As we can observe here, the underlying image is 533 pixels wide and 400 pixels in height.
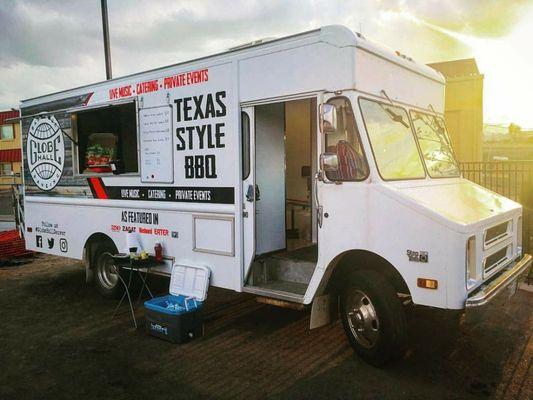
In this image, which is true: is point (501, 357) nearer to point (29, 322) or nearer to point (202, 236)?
point (202, 236)

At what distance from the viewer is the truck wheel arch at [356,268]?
443cm

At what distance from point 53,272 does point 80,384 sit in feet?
17.3

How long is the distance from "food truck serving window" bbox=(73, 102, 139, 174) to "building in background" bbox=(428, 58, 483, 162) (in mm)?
10623

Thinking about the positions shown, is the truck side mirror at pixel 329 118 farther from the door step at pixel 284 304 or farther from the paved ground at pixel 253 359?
the paved ground at pixel 253 359

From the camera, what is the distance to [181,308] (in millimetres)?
5070

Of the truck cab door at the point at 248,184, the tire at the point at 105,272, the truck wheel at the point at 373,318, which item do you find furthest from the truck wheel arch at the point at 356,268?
the tire at the point at 105,272

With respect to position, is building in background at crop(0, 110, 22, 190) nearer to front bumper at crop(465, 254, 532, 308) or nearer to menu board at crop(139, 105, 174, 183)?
menu board at crop(139, 105, 174, 183)

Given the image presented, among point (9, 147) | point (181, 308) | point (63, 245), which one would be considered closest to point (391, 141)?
point (181, 308)

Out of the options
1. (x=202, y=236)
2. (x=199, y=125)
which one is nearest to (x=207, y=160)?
(x=199, y=125)

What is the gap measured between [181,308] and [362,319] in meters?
1.93

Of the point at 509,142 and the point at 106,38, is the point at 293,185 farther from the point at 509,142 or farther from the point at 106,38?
the point at 509,142

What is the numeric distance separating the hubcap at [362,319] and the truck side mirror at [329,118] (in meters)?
1.51

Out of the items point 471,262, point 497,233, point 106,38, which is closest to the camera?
point 471,262

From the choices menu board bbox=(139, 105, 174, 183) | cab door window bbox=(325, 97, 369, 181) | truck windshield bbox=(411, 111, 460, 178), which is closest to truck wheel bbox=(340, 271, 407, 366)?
cab door window bbox=(325, 97, 369, 181)
